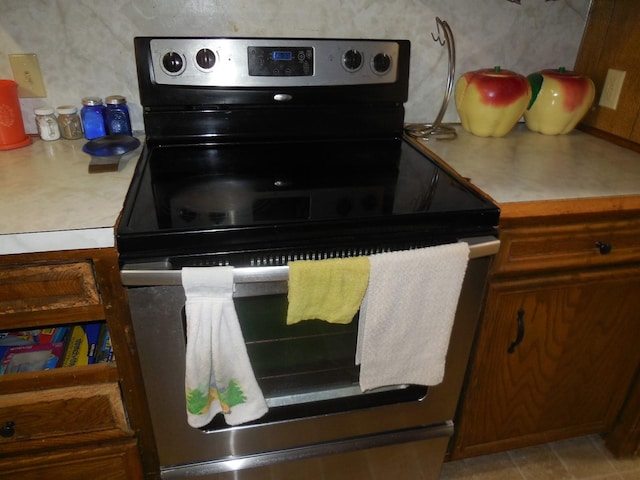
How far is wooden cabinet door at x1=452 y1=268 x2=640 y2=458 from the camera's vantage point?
108 centimetres

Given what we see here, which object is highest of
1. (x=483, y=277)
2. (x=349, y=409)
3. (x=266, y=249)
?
(x=266, y=249)

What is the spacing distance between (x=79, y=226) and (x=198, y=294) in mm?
228

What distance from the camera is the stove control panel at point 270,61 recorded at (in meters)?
1.09

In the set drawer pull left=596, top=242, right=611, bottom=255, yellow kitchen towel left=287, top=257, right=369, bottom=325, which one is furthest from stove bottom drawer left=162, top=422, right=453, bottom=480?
drawer pull left=596, top=242, right=611, bottom=255

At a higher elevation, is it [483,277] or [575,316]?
[483,277]

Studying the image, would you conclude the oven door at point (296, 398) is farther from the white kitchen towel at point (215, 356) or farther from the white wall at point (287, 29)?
the white wall at point (287, 29)

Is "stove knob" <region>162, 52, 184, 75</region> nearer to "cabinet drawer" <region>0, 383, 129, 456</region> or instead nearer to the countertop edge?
the countertop edge

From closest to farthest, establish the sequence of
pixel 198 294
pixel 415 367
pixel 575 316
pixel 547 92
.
Result: 1. pixel 198 294
2. pixel 415 367
3. pixel 575 316
4. pixel 547 92

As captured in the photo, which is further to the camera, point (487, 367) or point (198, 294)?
point (487, 367)

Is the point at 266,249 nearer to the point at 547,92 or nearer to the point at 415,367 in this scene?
the point at 415,367

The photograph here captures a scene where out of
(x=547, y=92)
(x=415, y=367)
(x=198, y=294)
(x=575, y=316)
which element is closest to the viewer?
(x=198, y=294)

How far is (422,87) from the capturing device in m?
1.39

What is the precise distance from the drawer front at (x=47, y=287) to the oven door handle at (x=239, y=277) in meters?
0.10

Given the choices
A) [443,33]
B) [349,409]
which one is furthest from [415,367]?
[443,33]
